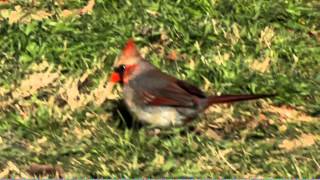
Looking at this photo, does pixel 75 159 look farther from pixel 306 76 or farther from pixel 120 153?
pixel 306 76

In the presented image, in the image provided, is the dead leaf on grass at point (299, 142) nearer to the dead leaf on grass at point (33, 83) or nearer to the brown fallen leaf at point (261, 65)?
the brown fallen leaf at point (261, 65)

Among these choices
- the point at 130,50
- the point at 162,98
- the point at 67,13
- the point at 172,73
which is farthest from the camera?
the point at 67,13

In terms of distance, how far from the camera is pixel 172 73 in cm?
673

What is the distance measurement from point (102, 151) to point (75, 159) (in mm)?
167

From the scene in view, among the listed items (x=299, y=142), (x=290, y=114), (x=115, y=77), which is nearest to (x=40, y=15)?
(x=115, y=77)

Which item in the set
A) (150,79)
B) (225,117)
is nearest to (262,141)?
(225,117)

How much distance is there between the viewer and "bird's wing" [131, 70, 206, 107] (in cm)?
581

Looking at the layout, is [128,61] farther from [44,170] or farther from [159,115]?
[44,170]

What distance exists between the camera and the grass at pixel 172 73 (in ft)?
18.4

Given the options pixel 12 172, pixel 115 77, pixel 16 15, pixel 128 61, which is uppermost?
pixel 128 61

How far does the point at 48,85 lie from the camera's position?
6.51 metres

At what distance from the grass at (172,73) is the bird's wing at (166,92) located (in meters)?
0.20

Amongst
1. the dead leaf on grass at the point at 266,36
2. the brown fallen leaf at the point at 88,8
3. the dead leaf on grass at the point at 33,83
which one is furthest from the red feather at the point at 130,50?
the brown fallen leaf at the point at 88,8

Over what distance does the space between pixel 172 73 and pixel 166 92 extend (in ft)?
2.92
